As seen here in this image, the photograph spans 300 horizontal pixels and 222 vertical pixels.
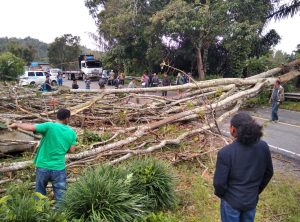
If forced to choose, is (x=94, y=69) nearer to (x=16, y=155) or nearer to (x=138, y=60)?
(x=138, y=60)

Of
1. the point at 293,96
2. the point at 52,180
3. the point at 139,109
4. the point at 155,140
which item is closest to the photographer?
the point at 52,180

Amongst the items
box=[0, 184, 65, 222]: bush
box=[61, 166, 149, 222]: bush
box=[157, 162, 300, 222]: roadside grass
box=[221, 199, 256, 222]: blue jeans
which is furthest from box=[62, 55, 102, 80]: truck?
box=[221, 199, 256, 222]: blue jeans

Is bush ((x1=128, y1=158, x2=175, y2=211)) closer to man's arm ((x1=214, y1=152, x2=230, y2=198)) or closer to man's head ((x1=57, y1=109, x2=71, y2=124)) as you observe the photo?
man's head ((x1=57, y1=109, x2=71, y2=124))

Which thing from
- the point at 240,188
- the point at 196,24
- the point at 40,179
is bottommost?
the point at 40,179

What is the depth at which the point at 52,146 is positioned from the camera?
477 cm

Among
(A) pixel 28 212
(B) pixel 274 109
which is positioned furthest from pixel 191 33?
(A) pixel 28 212

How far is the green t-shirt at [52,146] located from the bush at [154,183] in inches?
43.9

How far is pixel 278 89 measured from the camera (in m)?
12.2

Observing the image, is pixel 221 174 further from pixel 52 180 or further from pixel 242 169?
pixel 52 180

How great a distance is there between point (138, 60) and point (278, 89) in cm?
2141

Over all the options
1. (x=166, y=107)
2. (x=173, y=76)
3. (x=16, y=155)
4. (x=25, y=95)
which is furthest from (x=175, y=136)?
(x=173, y=76)

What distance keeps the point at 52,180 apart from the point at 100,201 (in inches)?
39.5

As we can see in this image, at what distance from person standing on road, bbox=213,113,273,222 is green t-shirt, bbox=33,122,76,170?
7.77 feet

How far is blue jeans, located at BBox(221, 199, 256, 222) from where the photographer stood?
359 cm
